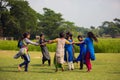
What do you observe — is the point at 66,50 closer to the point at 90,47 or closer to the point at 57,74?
the point at 90,47

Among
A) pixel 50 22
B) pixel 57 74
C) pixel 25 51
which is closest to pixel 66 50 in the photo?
pixel 25 51

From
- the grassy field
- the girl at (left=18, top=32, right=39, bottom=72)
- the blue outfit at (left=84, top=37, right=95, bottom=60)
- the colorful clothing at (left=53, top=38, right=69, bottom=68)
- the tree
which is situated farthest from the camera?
the tree

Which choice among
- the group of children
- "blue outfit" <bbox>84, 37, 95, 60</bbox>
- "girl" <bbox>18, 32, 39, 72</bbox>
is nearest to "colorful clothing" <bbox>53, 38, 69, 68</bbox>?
the group of children

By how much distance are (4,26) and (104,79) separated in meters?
59.5

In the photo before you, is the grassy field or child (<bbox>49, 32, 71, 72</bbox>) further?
child (<bbox>49, 32, 71, 72</bbox>)

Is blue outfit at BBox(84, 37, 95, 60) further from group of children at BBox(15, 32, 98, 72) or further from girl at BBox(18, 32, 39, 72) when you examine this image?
girl at BBox(18, 32, 39, 72)

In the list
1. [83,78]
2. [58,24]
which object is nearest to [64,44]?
[83,78]

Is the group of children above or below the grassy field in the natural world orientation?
above

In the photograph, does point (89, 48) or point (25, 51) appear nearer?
→ point (25, 51)

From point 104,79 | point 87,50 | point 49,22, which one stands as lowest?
point 104,79

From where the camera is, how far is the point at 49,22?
9281cm

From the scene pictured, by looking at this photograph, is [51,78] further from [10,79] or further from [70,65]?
[70,65]

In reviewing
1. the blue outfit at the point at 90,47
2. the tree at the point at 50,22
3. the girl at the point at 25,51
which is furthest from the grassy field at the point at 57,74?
the tree at the point at 50,22

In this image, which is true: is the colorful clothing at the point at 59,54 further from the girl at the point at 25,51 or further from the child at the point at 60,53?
the girl at the point at 25,51
